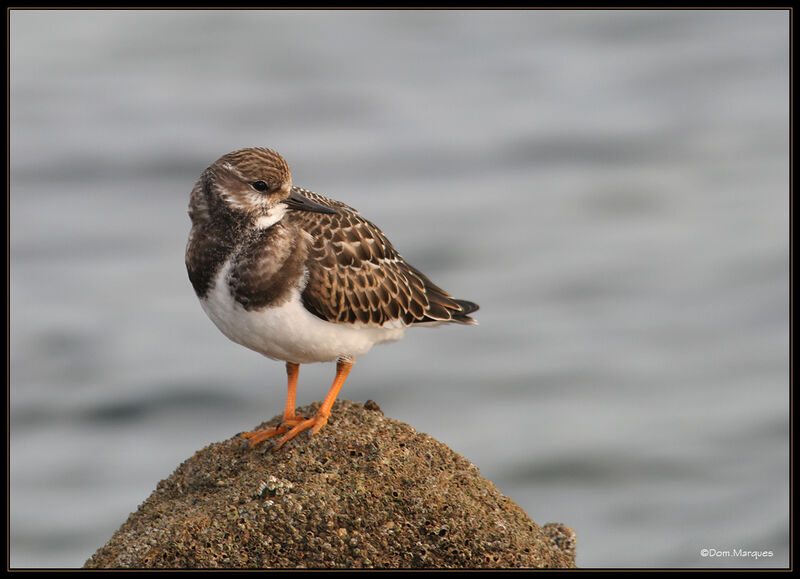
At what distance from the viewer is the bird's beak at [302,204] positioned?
7.19 metres

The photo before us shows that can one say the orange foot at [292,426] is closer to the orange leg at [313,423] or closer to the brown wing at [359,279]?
the orange leg at [313,423]

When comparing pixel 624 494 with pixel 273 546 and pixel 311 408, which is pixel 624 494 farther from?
pixel 273 546

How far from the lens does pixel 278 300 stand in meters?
6.93

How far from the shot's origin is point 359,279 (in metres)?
7.48

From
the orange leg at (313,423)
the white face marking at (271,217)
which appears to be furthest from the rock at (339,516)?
the white face marking at (271,217)

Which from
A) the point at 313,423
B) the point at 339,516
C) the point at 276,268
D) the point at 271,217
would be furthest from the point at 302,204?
the point at 339,516

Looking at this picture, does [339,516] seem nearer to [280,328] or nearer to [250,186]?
[280,328]

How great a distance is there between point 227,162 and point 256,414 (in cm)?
790

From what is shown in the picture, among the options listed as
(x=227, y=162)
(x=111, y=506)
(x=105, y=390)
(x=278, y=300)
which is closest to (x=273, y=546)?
(x=278, y=300)

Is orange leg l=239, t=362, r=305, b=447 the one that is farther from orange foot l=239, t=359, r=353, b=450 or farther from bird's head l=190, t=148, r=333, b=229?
bird's head l=190, t=148, r=333, b=229

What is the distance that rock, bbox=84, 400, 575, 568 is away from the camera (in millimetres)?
6078

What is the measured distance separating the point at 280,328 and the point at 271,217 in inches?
31.2

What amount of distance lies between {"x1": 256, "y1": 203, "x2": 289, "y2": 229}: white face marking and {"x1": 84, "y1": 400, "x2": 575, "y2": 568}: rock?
1494 mm

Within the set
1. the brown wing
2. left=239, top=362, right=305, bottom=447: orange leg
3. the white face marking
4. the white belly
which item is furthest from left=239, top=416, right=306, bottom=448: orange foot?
the white face marking
